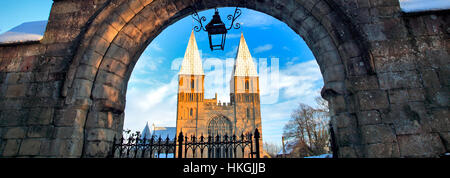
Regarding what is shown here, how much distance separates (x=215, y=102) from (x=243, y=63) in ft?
30.2

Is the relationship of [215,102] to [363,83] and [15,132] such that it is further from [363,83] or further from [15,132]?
[363,83]

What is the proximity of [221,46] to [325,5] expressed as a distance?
1823 mm

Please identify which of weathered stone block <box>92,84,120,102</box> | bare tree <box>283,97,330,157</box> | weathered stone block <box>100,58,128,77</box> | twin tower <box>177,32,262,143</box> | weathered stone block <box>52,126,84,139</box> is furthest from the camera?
twin tower <box>177,32,262,143</box>

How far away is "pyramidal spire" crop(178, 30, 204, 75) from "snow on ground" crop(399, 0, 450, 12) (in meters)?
36.4

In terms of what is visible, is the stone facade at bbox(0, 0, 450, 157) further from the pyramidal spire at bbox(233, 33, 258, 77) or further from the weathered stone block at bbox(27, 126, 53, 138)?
the pyramidal spire at bbox(233, 33, 258, 77)

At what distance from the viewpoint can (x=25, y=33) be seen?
3908 mm

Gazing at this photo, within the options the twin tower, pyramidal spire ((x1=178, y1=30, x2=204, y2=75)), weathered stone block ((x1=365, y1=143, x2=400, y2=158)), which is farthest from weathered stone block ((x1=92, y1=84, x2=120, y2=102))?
pyramidal spire ((x1=178, y1=30, x2=204, y2=75))

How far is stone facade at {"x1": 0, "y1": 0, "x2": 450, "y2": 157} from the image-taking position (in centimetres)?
272

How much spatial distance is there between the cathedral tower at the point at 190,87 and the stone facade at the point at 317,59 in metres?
34.3

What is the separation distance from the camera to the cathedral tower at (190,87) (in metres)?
37.7

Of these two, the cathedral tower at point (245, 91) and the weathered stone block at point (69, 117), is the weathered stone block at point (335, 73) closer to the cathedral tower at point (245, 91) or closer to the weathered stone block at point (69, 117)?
the weathered stone block at point (69, 117)

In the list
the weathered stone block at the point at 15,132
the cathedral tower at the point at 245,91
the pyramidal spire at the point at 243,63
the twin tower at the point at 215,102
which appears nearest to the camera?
the weathered stone block at the point at 15,132

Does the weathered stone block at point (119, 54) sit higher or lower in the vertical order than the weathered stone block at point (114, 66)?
higher

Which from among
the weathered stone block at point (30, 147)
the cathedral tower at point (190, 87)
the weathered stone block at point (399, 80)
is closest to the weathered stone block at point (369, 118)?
the weathered stone block at point (399, 80)
